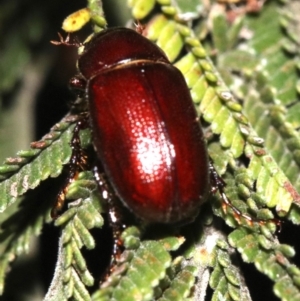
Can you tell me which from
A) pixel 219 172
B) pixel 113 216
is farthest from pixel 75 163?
pixel 219 172

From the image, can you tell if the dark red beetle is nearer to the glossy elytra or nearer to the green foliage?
the glossy elytra

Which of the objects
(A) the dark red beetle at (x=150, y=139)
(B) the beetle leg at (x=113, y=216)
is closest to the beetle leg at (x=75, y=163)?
(A) the dark red beetle at (x=150, y=139)

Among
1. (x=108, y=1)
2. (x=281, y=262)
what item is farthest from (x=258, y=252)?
(x=108, y=1)

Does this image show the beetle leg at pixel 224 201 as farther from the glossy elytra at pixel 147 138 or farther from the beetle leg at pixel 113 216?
the beetle leg at pixel 113 216

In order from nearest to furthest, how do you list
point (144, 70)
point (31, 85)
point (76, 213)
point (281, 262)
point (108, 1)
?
point (281, 262) < point (76, 213) < point (144, 70) < point (108, 1) < point (31, 85)

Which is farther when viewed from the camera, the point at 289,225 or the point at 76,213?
the point at 289,225

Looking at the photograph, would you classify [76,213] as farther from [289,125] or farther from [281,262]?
[289,125]

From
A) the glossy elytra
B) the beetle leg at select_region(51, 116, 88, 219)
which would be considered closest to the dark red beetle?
the glossy elytra
